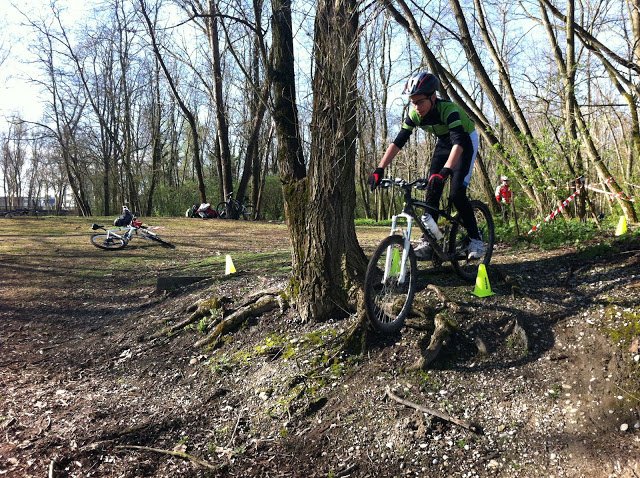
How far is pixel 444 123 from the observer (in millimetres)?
4309

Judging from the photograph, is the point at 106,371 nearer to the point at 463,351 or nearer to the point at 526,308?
the point at 463,351

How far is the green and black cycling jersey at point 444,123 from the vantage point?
4160 millimetres

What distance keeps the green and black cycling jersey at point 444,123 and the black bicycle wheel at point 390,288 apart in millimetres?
991

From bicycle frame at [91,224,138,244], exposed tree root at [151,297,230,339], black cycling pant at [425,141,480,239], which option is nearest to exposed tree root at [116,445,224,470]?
exposed tree root at [151,297,230,339]

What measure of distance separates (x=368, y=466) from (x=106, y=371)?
316 centimetres

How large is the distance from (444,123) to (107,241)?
30.8ft

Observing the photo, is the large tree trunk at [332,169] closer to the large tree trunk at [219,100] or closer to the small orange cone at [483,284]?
the small orange cone at [483,284]

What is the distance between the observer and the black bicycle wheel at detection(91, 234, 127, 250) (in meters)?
11.2

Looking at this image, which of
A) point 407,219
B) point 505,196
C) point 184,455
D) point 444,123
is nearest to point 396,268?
point 407,219

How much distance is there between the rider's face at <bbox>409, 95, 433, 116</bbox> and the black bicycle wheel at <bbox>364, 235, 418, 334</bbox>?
45.9 inches

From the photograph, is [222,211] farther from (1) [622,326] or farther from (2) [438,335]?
(1) [622,326]

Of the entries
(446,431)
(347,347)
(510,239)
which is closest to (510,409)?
(446,431)

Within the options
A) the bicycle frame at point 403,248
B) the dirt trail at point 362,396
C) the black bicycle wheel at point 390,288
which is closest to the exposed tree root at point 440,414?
the dirt trail at point 362,396

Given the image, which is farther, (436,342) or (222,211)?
(222,211)
